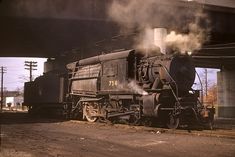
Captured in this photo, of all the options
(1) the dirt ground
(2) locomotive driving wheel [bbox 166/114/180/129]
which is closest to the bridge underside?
(2) locomotive driving wheel [bbox 166/114/180/129]

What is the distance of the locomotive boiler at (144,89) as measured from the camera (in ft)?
54.0

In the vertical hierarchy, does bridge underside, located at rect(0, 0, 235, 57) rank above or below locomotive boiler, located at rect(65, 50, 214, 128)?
above

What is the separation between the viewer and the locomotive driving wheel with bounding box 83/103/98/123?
20.7 metres

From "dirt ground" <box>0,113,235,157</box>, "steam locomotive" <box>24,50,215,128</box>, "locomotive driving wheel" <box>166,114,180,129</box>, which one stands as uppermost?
"steam locomotive" <box>24,50,215,128</box>

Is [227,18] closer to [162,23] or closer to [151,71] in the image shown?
[162,23]

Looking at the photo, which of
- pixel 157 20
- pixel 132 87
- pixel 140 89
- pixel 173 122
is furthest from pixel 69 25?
pixel 173 122

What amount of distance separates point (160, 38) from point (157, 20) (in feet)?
4.13

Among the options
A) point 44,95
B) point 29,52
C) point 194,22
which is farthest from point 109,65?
point 29,52

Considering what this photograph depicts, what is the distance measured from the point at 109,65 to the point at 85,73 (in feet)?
9.28

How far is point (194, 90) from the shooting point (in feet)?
57.4

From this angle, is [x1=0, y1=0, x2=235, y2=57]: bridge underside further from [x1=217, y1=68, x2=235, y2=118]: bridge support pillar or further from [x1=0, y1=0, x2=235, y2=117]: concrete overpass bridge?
[x1=217, y1=68, x2=235, y2=118]: bridge support pillar

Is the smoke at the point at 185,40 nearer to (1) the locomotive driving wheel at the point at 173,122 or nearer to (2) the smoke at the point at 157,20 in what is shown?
(2) the smoke at the point at 157,20

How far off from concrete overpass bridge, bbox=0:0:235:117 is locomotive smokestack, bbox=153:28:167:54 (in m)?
0.31

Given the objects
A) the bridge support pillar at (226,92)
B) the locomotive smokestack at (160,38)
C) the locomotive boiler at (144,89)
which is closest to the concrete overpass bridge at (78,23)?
the locomotive smokestack at (160,38)
